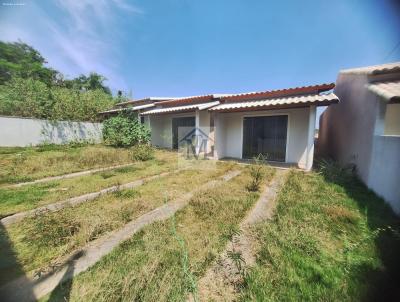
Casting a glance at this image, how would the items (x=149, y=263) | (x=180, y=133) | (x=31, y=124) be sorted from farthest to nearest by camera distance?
(x=180, y=133)
(x=31, y=124)
(x=149, y=263)

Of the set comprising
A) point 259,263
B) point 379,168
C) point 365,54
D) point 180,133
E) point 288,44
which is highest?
point 288,44

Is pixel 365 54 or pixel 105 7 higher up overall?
pixel 105 7

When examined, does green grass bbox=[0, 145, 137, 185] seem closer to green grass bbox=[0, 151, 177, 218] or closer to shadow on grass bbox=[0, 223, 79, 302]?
green grass bbox=[0, 151, 177, 218]

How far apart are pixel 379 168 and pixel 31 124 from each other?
721 inches

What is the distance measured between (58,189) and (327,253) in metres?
6.44

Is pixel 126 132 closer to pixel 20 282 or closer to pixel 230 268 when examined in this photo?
pixel 20 282

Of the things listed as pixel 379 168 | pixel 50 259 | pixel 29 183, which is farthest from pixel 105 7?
pixel 379 168

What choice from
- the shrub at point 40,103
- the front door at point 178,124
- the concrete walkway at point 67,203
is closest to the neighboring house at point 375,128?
the concrete walkway at point 67,203

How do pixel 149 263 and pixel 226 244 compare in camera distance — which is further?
pixel 226 244

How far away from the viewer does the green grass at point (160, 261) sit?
1.67 m

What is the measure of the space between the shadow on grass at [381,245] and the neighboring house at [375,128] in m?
0.27

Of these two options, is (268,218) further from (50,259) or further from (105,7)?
(105,7)

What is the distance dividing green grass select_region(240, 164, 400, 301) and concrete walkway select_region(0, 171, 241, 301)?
1949 millimetres

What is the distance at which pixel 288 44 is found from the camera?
6.68 metres
